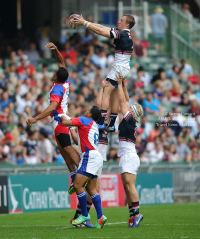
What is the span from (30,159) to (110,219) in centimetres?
530

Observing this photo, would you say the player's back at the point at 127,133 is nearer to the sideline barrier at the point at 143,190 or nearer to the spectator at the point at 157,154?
the sideline barrier at the point at 143,190

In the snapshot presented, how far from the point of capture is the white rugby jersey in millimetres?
12242

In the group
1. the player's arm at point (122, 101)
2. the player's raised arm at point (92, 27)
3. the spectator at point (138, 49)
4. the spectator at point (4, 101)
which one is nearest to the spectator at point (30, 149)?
the spectator at point (4, 101)

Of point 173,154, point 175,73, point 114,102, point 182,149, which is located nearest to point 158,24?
point 175,73

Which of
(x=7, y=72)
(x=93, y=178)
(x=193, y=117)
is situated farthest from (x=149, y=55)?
(x=93, y=178)

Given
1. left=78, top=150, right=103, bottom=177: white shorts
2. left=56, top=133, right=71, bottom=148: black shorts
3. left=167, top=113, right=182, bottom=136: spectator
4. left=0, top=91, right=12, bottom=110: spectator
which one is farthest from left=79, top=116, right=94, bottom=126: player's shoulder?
left=167, top=113, right=182, bottom=136: spectator

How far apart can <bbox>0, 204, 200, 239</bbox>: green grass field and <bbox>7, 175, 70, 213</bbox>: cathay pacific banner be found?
1682 mm

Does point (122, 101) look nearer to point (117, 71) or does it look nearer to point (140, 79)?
point (117, 71)

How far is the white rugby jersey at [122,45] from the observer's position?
12.2 meters

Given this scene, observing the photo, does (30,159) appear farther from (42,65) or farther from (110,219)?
(42,65)

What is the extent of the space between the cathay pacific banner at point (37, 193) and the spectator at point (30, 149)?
87cm

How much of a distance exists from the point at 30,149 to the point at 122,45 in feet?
22.8

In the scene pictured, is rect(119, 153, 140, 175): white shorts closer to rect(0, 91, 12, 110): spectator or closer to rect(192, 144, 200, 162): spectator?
rect(0, 91, 12, 110): spectator

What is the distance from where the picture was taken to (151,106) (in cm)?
2417
